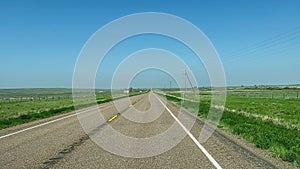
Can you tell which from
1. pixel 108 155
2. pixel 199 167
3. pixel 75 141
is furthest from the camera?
pixel 75 141

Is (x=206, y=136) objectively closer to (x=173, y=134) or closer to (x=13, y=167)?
(x=173, y=134)

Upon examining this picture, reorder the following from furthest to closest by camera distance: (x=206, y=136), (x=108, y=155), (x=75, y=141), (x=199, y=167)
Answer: (x=206, y=136) → (x=75, y=141) → (x=108, y=155) → (x=199, y=167)

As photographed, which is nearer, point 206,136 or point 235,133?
point 206,136

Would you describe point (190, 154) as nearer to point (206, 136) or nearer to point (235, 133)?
point (206, 136)

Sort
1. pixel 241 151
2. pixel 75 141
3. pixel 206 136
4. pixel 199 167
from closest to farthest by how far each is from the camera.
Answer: pixel 199 167
pixel 241 151
pixel 75 141
pixel 206 136

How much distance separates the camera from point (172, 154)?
328 inches

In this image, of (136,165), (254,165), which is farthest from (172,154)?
(254,165)

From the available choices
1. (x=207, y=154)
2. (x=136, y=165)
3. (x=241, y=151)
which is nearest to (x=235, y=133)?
(x=241, y=151)

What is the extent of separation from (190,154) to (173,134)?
13.1 ft

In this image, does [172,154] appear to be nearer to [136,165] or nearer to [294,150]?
[136,165]

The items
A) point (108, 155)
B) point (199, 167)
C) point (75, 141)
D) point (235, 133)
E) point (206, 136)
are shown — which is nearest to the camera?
point (199, 167)

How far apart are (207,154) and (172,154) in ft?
2.93

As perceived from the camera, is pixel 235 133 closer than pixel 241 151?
No

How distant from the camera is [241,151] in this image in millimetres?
8906
